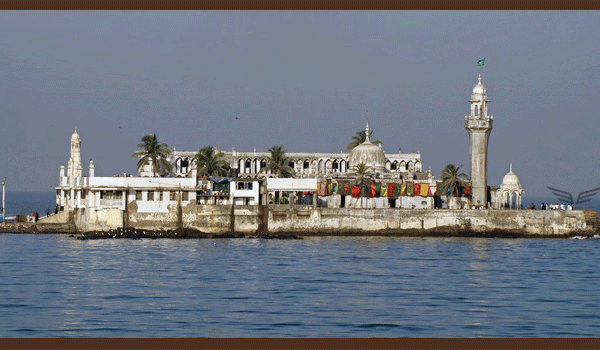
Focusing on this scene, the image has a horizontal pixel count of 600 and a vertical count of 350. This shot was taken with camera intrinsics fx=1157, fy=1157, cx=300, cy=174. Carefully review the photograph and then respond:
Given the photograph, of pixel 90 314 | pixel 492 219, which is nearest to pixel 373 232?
pixel 492 219

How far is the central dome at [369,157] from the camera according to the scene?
117 metres

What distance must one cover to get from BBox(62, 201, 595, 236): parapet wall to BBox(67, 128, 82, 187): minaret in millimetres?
9065

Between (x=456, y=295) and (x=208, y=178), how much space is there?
4675cm

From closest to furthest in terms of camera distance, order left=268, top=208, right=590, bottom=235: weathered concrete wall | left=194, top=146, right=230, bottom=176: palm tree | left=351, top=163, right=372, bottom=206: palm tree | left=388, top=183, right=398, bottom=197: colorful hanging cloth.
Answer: left=268, top=208, right=590, bottom=235: weathered concrete wall < left=351, top=163, right=372, bottom=206: palm tree < left=388, top=183, right=398, bottom=197: colorful hanging cloth < left=194, top=146, right=230, bottom=176: palm tree

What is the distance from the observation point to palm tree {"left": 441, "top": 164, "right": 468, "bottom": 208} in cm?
10562

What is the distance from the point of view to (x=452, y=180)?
346ft

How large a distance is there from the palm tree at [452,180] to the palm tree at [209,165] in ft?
71.0

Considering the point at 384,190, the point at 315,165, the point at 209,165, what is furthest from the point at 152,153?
the point at 315,165

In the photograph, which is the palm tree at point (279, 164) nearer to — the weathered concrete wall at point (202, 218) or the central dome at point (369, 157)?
the central dome at point (369, 157)

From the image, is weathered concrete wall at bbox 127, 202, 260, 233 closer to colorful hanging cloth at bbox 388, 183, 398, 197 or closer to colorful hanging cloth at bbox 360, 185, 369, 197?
colorful hanging cloth at bbox 360, 185, 369, 197

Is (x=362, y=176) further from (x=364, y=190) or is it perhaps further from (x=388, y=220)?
(x=388, y=220)

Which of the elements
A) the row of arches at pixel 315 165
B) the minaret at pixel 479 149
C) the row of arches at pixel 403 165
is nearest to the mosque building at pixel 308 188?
the minaret at pixel 479 149

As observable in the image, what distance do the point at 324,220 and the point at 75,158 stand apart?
87.1 ft

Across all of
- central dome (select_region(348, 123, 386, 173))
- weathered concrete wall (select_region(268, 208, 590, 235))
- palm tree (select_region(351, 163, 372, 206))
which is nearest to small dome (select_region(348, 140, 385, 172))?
central dome (select_region(348, 123, 386, 173))
